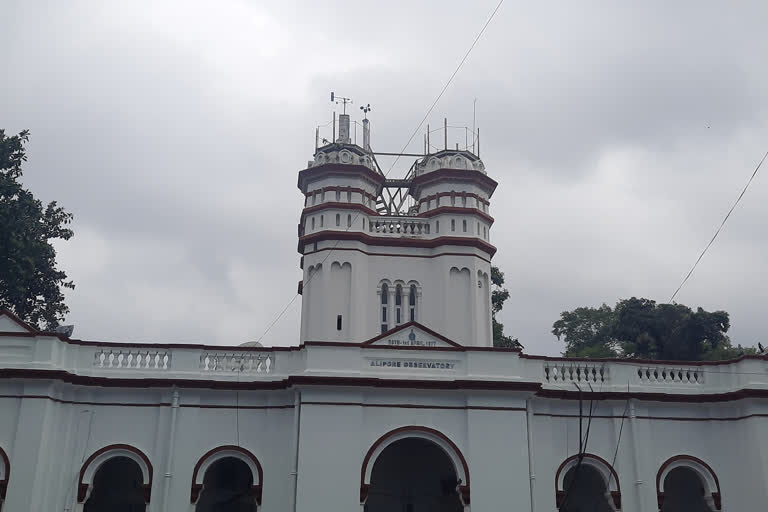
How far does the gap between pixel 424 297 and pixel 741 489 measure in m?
11.4

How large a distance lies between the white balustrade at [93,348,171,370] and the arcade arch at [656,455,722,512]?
12614mm

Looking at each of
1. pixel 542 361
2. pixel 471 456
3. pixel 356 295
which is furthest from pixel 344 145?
pixel 471 456

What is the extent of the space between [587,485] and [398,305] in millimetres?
8870

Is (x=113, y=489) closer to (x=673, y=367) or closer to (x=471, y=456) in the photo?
(x=471, y=456)

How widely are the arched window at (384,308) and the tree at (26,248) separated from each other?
509 inches

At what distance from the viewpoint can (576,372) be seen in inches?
779

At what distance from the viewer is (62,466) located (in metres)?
17.9

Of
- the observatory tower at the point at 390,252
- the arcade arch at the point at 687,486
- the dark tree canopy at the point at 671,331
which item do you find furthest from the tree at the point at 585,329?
the arcade arch at the point at 687,486

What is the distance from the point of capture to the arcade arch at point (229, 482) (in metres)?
18.4

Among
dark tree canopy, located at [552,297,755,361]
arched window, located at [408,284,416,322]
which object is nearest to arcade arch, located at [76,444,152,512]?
arched window, located at [408,284,416,322]

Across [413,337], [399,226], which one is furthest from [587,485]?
[399,226]

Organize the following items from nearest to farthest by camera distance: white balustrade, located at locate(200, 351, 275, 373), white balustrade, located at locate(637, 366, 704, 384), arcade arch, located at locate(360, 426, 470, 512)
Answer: white balustrade, located at locate(200, 351, 275, 373)
white balustrade, located at locate(637, 366, 704, 384)
arcade arch, located at locate(360, 426, 470, 512)

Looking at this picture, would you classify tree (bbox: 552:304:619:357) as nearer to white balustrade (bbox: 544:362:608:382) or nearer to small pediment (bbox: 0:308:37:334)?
white balustrade (bbox: 544:362:608:382)

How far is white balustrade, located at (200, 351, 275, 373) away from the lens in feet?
62.8
